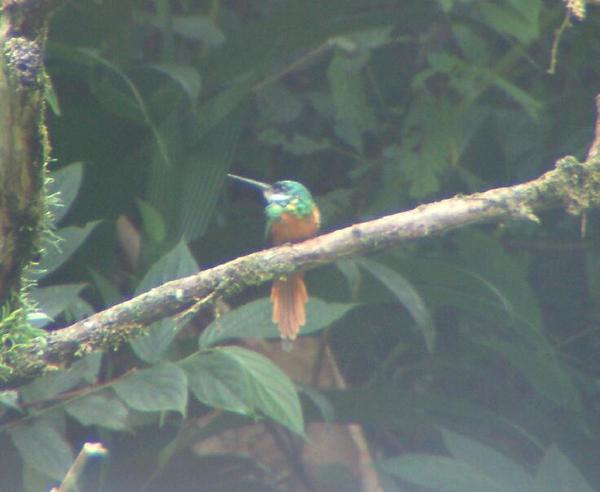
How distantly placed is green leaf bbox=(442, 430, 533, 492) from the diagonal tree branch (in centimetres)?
101

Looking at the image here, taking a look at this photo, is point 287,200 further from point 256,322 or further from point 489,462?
point 489,462

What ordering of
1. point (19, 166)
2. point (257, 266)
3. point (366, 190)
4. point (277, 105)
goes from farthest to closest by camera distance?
1. point (277, 105)
2. point (366, 190)
3. point (257, 266)
4. point (19, 166)

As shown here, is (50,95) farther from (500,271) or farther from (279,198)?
(500,271)

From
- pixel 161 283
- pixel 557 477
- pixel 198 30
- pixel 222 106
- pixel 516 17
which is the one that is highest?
pixel 198 30

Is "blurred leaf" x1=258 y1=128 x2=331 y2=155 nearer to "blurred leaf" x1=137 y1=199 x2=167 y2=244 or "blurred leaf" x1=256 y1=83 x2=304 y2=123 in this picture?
"blurred leaf" x1=256 y1=83 x2=304 y2=123

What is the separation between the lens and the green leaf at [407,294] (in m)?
2.13

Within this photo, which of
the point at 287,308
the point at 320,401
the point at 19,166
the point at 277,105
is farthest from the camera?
the point at 277,105

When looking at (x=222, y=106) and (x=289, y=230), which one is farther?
(x=222, y=106)

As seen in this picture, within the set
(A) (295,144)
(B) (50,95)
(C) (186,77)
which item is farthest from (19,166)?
(A) (295,144)

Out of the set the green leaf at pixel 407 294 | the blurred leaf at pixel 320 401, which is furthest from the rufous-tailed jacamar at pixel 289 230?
the blurred leaf at pixel 320 401

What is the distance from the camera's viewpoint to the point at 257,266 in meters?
1.34

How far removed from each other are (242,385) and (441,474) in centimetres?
62

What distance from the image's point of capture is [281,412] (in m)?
1.86

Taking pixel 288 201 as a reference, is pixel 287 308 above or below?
below
